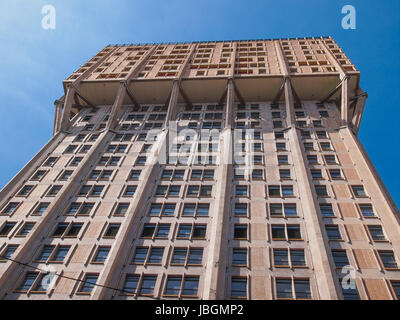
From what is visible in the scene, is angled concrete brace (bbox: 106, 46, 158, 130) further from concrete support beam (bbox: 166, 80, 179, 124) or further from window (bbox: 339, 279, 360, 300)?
window (bbox: 339, 279, 360, 300)

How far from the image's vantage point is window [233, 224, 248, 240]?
973 inches

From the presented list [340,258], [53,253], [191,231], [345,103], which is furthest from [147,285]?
[345,103]

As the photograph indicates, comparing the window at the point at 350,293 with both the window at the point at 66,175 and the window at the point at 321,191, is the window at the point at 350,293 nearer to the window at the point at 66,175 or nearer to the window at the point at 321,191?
the window at the point at 321,191

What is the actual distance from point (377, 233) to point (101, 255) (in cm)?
1998

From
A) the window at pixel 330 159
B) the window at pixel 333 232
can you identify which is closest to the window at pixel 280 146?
the window at pixel 330 159

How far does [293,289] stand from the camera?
818 inches

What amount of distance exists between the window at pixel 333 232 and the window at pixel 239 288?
7.39 metres

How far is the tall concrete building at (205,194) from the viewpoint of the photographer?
21.8m

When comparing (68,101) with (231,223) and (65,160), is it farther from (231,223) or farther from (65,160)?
(231,223)

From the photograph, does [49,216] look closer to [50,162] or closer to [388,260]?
[50,162]
